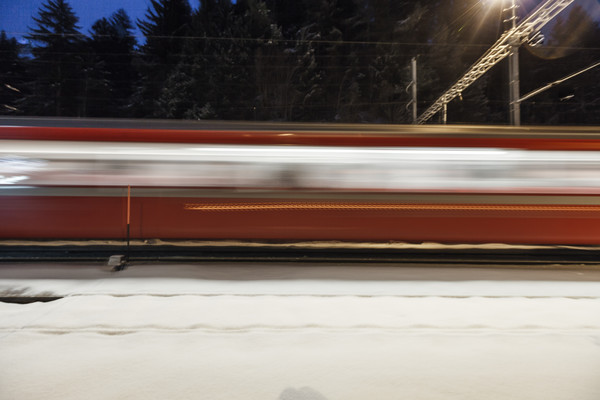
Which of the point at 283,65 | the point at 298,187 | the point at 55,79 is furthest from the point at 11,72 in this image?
the point at 298,187

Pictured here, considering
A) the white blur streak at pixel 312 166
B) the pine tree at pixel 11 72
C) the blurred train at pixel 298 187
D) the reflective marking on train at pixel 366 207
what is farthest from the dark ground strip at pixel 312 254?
the pine tree at pixel 11 72

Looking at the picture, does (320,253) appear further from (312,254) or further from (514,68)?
(514,68)

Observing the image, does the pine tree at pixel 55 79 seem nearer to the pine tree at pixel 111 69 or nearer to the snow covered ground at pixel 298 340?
the pine tree at pixel 111 69

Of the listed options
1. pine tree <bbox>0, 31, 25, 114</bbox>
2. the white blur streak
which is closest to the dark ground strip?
the white blur streak

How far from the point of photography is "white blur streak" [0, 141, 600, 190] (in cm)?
451

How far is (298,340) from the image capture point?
2598mm

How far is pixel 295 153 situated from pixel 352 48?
22557mm

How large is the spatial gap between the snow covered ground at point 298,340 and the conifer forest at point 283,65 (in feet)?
58.8

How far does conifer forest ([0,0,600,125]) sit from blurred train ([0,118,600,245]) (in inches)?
633

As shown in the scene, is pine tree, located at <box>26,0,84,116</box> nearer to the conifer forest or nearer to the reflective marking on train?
the conifer forest

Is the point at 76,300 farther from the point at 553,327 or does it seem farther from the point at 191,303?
the point at 553,327

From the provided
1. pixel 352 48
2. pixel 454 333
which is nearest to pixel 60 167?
pixel 454 333

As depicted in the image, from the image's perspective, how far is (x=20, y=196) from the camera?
176 inches

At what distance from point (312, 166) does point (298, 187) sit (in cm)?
34
